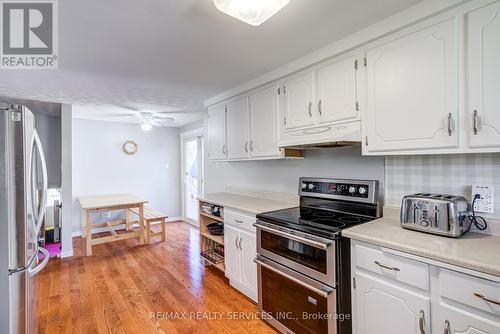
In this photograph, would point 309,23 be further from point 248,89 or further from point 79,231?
point 79,231

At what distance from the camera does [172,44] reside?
182cm

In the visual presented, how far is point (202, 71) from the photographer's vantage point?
7.75 ft

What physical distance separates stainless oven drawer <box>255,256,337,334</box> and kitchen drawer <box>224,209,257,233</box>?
0.31m

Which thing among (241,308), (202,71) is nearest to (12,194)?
(202,71)

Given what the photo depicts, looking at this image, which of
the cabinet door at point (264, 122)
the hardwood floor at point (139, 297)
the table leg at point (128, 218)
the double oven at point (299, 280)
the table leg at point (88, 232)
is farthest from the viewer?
the table leg at point (128, 218)

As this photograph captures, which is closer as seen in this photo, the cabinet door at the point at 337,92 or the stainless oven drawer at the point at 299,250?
the stainless oven drawer at the point at 299,250

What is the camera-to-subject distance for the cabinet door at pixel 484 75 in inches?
46.8

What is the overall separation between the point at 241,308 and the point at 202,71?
2.24 meters

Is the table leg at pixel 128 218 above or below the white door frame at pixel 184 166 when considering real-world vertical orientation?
below

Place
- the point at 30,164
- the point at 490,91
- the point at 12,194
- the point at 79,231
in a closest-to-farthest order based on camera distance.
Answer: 1. the point at 490,91
2. the point at 12,194
3. the point at 30,164
4. the point at 79,231

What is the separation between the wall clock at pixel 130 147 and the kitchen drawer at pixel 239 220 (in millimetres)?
3340

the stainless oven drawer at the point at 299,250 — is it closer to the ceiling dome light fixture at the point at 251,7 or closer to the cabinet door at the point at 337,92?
the cabinet door at the point at 337,92

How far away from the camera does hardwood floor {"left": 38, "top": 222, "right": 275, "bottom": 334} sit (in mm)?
2033

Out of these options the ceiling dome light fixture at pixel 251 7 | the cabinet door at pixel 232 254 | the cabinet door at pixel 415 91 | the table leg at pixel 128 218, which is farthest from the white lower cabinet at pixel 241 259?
the table leg at pixel 128 218
